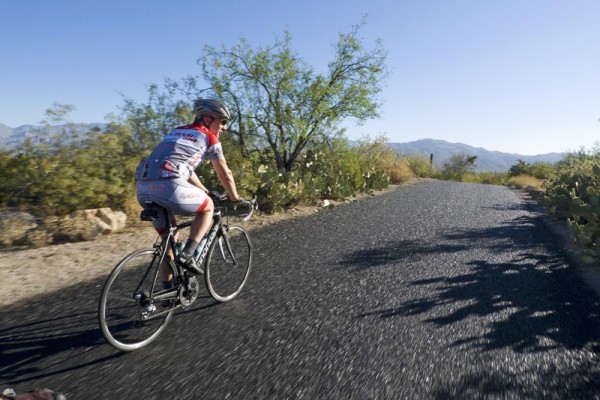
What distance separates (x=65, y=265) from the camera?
205 inches

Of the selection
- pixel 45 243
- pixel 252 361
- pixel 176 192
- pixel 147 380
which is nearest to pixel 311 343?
pixel 252 361

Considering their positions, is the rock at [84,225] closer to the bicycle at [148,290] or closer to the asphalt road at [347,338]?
the asphalt road at [347,338]

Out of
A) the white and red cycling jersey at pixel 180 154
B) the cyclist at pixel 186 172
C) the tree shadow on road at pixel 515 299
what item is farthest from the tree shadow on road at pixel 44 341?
the tree shadow on road at pixel 515 299

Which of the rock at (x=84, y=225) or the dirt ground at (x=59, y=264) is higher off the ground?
the rock at (x=84, y=225)

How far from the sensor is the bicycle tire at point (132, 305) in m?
2.94

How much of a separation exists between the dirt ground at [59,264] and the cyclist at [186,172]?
6.98ft

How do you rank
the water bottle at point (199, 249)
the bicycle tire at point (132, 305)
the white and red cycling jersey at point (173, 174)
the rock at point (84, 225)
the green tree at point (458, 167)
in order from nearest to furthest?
the bicycle tire at point (132, 305), the white and red cycling jersey at point (173, 174), the water bottle at point (199, 249), the rock at point (84, 225), the green tree at point (458, 167)

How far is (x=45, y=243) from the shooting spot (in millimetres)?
5977

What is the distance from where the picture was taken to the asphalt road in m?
2.71

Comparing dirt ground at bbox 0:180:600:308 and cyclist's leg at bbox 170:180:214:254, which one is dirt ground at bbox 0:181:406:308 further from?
cyclist's leg at bbox 170:180:214:254

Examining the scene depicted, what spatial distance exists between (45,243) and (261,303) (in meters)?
4.13

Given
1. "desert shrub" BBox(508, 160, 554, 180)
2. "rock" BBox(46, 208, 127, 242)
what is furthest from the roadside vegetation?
"desert shrub" BBox(508, 160, 554, 180)

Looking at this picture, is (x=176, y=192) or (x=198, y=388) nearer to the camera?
(x=198, y=388)

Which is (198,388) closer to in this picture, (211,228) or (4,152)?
(211,228)
